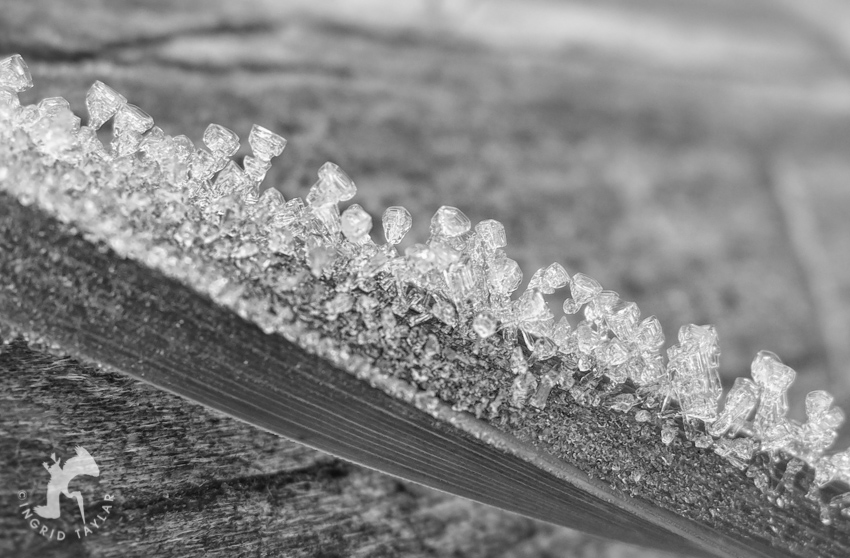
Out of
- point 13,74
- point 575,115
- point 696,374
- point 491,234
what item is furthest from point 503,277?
point 575,115

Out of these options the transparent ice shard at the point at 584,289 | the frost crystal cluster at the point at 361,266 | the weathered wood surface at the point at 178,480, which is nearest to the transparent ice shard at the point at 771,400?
the frost crystal cluster at the point at 361,266

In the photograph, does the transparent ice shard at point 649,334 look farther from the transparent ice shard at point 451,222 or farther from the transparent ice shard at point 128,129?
the transparent ice shard at point 128,129

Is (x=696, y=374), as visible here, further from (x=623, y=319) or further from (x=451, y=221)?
(x=451, y=221)

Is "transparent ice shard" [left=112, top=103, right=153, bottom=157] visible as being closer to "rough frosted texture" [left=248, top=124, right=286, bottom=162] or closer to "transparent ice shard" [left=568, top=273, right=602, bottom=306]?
"rough frosted texture" [left=248, top=124, right=286, bottom=162]

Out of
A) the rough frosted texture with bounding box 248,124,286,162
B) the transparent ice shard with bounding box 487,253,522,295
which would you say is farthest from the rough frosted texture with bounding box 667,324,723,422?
the rough frosted texture with bounding box 248,124,286,162

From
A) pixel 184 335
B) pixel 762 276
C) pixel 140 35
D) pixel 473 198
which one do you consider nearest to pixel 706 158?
pixel 762 276
